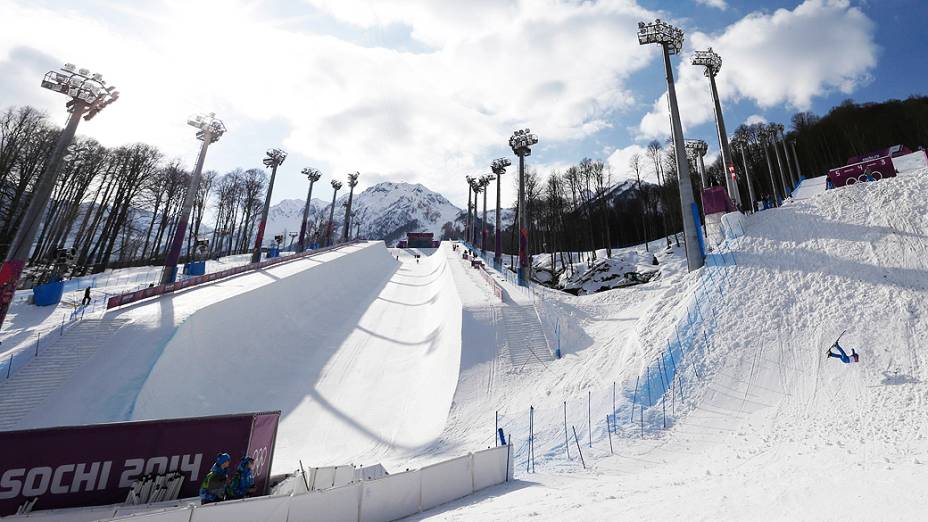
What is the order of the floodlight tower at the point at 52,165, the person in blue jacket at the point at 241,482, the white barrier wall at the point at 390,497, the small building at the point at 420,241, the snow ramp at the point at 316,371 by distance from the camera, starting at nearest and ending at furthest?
the person in blue jacket at the point at 241,482 < the white barrier wall at the point at 390,497 < the snow ramp at the point at 316,371 < the floodlight tower at the point at 52,165 < the small building at the point at 420,241

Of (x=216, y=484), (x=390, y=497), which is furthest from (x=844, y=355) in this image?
(x=216, y=484)

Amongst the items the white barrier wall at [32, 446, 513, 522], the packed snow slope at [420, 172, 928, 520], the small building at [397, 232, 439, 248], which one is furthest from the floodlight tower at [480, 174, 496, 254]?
the white barrier wall at [32, 446, 513, 522]

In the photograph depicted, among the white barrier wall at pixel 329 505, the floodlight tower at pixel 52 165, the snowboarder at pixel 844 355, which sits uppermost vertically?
the floodlight tower at pixel 52 165

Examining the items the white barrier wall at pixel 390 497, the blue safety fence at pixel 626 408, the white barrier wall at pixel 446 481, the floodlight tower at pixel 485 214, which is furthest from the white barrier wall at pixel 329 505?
the floodlight tower at pixel 485 214

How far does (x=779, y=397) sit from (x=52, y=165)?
33.4 metres

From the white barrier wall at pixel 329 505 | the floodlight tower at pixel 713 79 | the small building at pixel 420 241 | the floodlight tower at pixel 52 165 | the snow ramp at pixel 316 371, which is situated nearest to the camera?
the white barrier wall at pixel 329 505

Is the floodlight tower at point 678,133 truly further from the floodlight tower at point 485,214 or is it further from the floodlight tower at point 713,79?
the floodlight tower at point 485,214

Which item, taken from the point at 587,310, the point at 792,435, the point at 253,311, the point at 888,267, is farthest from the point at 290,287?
the point at 888,267

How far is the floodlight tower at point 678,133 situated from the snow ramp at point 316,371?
13.0 m

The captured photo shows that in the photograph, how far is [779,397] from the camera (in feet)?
35.9

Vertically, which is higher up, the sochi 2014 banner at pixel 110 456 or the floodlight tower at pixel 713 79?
the floodlight tower at pixel 713 79

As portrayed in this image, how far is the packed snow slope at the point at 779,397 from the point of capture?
21.3 feet

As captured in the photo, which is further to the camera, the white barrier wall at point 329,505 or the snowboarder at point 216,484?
the snowboarder at point 216,484

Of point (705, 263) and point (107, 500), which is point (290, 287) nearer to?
point (107, 500)
